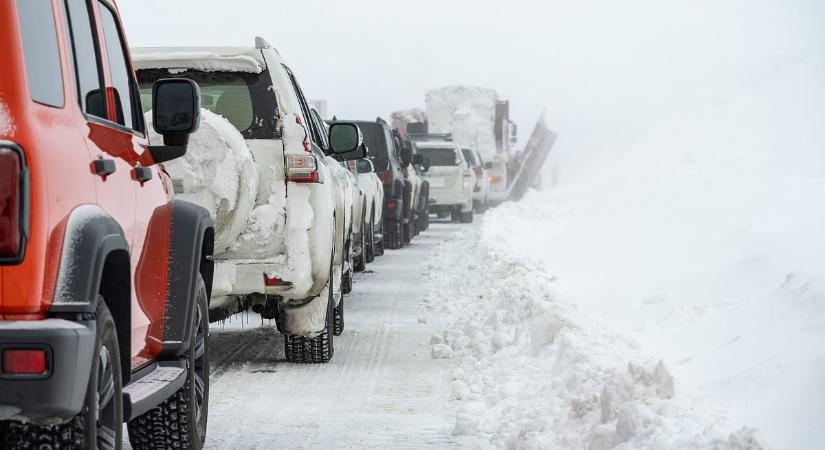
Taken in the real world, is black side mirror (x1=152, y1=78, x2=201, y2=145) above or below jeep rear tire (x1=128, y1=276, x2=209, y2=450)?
above

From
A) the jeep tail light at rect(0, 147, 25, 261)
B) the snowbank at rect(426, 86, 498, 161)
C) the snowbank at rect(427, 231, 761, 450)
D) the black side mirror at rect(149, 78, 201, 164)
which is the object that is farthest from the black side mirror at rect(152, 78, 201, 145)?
the snowbank at rect(426, 86, 498, 161)

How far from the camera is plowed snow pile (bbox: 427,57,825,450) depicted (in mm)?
5633

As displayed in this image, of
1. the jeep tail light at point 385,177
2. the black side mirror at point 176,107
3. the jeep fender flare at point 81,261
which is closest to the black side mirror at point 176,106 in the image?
the black side mirror at point 176,107

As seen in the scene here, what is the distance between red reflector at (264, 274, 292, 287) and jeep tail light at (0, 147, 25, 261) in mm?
4451

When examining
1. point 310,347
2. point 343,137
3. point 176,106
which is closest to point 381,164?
point 343,137

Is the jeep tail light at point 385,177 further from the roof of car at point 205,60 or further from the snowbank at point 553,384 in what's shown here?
the roof of car at point 205,60

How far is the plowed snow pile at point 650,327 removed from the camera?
5633 mm

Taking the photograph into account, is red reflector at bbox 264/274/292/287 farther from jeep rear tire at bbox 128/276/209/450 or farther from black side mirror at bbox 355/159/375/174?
black side mirror at bbox 355/159/375/174

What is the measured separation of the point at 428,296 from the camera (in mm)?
13570

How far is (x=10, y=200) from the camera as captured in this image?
3305 mm

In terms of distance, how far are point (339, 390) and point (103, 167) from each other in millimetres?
3885

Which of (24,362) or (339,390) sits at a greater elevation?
(24,362)

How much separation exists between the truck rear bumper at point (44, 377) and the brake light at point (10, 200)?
21 centimetres

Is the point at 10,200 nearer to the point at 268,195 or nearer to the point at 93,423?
the point at 93,423
